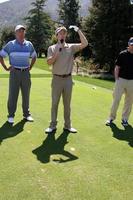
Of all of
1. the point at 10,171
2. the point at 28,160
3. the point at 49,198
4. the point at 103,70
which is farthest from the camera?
the point at 103,70

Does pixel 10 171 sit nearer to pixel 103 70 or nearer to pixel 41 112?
pixel 41 112

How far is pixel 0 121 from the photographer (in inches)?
365

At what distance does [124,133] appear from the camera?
853cm

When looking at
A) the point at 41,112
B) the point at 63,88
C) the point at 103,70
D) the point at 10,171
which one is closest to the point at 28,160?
the point at 10,171

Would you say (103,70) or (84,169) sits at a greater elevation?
(84,169)

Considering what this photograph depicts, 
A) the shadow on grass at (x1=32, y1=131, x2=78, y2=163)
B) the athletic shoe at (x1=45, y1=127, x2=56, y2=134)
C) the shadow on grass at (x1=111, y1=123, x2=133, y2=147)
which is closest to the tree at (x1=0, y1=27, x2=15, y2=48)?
the shadow on grass at (x1=111, y1=123, x2=133, y2=147)

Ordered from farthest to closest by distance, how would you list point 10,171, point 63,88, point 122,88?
point 122,88 < point 63,88 < point 10,171

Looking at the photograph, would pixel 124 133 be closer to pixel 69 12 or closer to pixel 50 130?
pixel 50 130

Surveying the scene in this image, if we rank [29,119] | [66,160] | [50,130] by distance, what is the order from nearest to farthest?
[66,160] < [50,130] < [29,119]

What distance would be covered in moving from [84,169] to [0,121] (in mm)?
3557

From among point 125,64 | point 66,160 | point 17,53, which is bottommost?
point 66,160

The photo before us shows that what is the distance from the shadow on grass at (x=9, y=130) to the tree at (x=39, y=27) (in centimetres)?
6587

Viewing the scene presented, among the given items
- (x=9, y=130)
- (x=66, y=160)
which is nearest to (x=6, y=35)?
(x=9, y=130)

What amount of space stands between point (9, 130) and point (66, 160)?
2183mm
